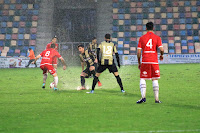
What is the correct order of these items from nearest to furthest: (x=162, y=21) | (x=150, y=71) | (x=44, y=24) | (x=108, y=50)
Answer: (x=150, y=71)
(x=108, y=50)
(x=44, y=24)
(x=162, y=21)

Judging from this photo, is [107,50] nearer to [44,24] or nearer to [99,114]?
[99,114]

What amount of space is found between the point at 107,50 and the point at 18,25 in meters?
35.3

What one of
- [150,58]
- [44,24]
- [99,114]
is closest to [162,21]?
[44,24]

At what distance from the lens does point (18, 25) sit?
47.9 metres

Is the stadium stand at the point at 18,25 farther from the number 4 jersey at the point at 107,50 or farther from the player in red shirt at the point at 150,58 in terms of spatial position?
the player in red shirt at the point at 150,58

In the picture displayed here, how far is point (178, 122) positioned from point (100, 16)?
3862 cm

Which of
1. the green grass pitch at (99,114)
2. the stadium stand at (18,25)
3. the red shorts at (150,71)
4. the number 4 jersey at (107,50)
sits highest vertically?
the stadium stand at (18,25)

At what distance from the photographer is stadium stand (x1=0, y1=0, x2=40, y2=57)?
45.6 meters

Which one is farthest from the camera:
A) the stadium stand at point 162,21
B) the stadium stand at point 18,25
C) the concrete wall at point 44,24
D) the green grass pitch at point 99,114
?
the stadium stand at point 162,21

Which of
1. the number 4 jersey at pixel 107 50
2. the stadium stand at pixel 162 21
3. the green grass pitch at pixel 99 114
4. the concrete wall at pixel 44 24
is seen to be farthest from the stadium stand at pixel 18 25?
the green grass pitch at pixel 99 114

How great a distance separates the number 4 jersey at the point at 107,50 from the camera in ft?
46.3

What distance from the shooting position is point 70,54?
1719 inches

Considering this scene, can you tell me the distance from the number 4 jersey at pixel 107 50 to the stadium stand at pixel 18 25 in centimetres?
3152

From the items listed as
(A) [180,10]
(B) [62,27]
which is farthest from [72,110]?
(A) [180,10]
